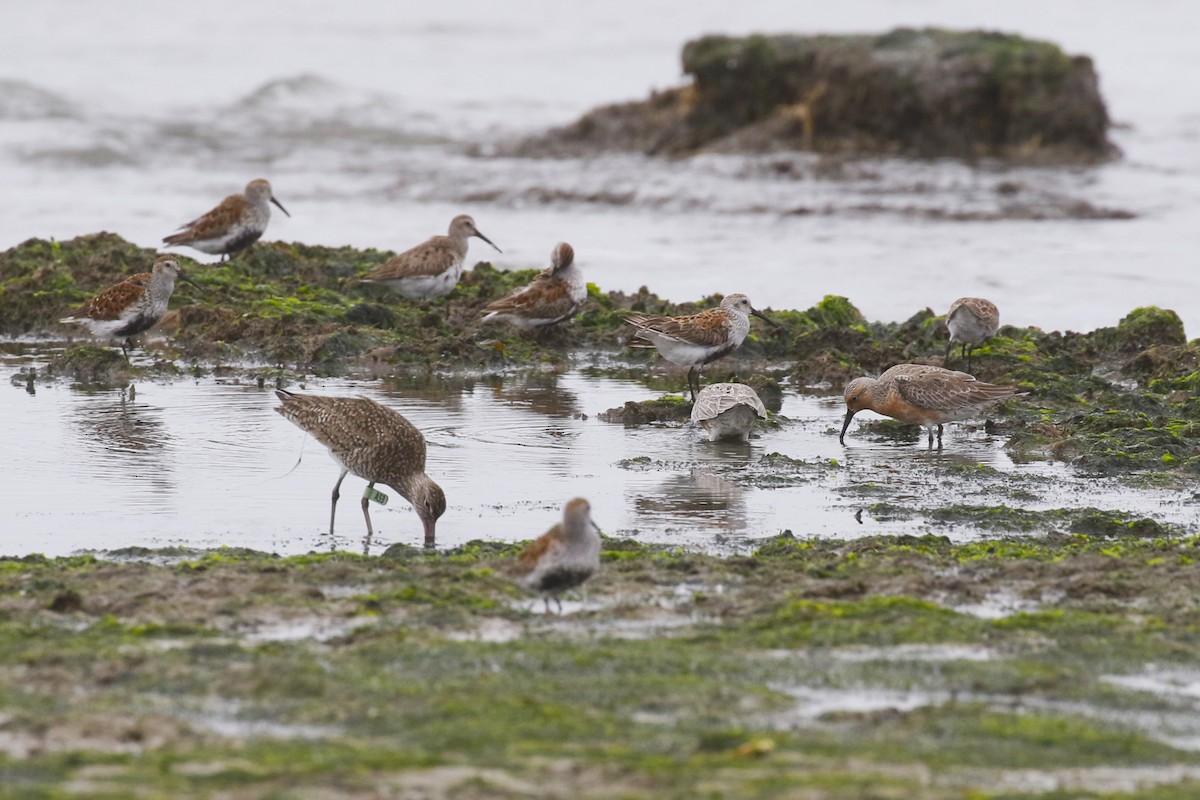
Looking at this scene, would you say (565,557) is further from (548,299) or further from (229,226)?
(229,226)

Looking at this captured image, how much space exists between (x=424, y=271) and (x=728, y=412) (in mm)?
5003

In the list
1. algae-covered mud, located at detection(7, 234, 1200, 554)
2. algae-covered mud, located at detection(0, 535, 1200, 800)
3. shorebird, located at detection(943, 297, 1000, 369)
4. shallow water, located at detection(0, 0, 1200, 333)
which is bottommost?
algae-covered mud, located at detection(0, 535, 1200, 800)

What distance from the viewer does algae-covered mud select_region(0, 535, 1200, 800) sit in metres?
4.71

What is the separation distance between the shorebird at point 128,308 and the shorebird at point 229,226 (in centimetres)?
258

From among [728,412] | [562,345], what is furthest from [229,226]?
[728,412]

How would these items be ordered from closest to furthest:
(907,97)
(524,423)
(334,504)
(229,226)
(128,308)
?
(334,504) < (524,423) < (128,308) < (229,226) < (907,97)

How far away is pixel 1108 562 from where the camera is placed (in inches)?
297

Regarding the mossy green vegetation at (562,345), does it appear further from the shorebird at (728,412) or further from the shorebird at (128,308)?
the shorebird at (728,412)

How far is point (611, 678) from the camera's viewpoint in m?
5.67

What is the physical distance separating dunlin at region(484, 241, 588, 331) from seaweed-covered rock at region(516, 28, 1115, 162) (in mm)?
14054

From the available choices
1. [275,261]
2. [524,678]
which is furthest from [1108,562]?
[275,261]

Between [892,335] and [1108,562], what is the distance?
716cm

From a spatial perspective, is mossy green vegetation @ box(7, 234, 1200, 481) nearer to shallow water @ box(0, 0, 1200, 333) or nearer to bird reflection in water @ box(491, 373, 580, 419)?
bird reflection in water @ box(491, 373, 580, 419)

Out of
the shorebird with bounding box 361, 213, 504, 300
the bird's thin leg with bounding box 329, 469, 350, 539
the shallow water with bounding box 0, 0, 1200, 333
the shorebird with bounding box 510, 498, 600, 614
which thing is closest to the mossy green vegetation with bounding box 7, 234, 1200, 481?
the shorebird with bounding box 361, 213, 504, 300
